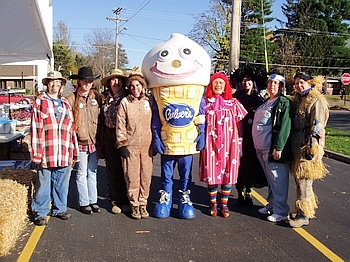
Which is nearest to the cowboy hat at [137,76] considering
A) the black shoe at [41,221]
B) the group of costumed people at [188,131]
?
the group of costumed people at [188,131]

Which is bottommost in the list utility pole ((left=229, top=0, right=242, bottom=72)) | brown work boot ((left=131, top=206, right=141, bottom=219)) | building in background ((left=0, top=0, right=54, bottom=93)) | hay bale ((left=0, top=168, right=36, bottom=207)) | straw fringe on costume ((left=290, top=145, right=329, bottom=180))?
brown work boot ((left=131, top=206, right=141, bottom=219))

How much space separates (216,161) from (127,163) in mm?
1061

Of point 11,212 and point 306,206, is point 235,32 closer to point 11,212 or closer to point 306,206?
point 306,206

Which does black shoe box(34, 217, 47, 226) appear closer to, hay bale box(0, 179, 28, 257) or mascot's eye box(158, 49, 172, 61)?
hay bale box(0, 179, 28, 257)

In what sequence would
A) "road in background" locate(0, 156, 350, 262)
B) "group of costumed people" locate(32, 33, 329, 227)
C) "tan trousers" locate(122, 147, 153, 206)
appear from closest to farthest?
Result: "road in background" locate(0, 156, 350, 262) < "group of costumed people" locate(32, 33, 329, 227) < "tan trousers" locate(122, 147, 153, 206)

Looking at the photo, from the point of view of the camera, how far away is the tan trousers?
481 centimetres

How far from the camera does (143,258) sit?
3.85 m

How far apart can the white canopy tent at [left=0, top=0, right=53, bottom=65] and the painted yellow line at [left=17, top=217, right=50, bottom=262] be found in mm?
2979

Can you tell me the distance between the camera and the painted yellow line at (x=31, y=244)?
385 centimetres

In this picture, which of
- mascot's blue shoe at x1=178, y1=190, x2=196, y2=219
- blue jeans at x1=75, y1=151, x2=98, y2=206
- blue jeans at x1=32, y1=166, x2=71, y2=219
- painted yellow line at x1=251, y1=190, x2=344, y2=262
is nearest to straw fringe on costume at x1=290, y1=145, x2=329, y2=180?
painted yellow line at x1=251, y1=190, x2=344, y2=262

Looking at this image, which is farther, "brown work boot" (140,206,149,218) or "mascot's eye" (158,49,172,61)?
"brown work boot" (140,206,149,218)

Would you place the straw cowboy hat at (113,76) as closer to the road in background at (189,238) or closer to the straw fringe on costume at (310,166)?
the road in background at (189,238)

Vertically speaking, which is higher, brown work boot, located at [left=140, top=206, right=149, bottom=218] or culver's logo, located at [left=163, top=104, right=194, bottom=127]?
culver's logo, located at [left=163, top=104, right=194, bottom=127]

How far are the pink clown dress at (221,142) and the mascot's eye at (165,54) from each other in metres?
0.74
